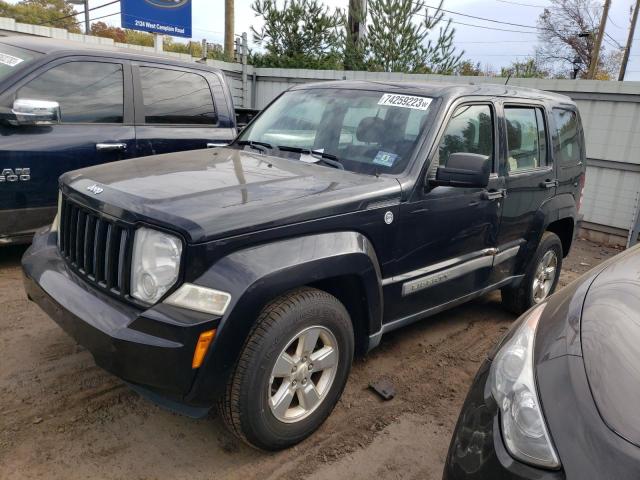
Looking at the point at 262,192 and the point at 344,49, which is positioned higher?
the point at 344,49

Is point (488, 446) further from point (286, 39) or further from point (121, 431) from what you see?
point (286, 39)

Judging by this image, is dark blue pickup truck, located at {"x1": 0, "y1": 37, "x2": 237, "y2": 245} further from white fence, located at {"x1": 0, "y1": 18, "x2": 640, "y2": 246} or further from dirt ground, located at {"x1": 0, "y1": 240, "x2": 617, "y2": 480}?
white fence, located at {"x1": 0, "y1": 18, "x2": 640, "y2": 246}

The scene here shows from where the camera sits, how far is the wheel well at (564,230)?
4729mm

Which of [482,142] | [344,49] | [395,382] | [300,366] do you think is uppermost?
[344,49]

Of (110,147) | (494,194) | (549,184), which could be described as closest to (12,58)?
(110,147)

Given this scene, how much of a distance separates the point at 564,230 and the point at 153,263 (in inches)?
158

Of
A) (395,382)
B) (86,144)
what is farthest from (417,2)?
(395,382)

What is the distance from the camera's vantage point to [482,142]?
366 centimetres

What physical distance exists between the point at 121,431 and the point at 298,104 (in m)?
2.47

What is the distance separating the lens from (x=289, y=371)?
8.12 ft

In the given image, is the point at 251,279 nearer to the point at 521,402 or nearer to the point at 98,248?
the point at 98,248

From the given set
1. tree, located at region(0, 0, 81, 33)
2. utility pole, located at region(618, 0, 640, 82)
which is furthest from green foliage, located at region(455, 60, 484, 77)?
tree, located at region(0, 0, 81, 33)

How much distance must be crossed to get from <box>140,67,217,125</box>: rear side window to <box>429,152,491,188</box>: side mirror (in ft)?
10.6

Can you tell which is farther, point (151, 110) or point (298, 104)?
point (151, 110)
